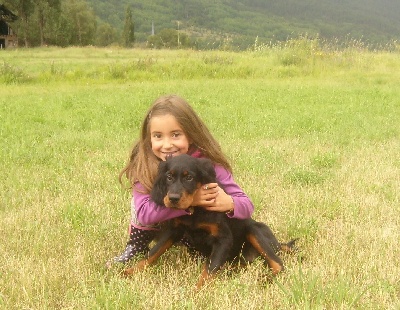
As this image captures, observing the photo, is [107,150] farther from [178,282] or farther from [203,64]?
[203,64]

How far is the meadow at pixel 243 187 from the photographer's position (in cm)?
332

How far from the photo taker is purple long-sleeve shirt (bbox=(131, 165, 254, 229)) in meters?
3.64

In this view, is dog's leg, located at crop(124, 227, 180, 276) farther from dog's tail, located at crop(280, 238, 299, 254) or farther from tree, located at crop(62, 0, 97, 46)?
tree, located at crop(62, 0, 97, 46)

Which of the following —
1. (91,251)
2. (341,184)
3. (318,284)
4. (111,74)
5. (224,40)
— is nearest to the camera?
(318,284)

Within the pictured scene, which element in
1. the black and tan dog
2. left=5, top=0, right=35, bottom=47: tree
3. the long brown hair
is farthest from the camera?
left=5, top=0, right=35, bottom=47: tree

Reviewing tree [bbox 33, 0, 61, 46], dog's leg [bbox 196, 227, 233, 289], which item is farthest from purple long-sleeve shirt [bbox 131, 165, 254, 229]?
tree [bbox 33, 0, 61, 46]

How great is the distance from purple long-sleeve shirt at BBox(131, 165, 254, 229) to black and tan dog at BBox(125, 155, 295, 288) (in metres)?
0.07

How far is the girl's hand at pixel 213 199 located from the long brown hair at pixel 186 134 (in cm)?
47

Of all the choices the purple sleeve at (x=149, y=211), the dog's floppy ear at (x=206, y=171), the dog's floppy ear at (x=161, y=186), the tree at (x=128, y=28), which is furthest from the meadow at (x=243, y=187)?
the tree at (x=128, y=28)

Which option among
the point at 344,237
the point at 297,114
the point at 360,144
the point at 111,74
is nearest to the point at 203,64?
the point at 111,74

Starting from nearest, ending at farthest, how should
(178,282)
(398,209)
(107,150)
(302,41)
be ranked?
(178,282), (398,209), (107,150), (302,41)

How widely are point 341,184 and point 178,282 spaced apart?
3341 millimetres

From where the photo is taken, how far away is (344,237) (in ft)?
14.6

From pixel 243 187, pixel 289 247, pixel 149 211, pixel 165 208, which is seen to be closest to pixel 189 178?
pixel 165 208
